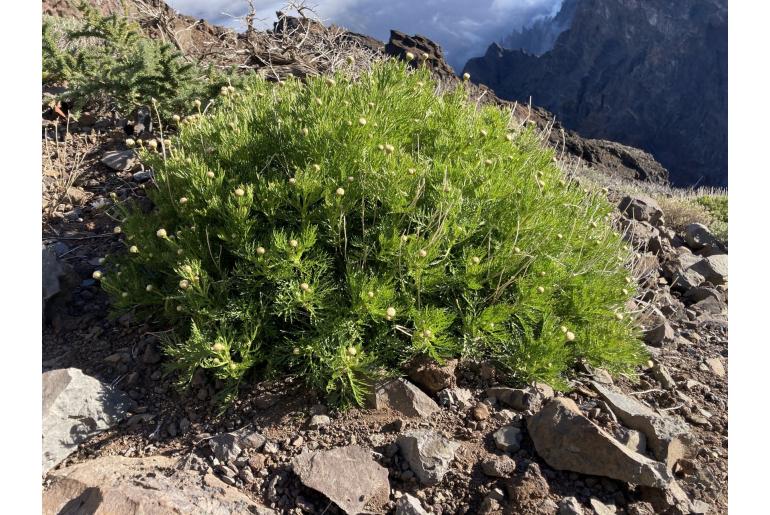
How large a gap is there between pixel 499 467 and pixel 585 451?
15.9 inches

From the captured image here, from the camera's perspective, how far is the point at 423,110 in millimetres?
4105

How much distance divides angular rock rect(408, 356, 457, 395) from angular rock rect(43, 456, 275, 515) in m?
1.07

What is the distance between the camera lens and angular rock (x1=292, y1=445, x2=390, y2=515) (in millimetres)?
2488

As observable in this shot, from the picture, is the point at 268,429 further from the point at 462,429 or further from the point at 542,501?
the point at 542,501

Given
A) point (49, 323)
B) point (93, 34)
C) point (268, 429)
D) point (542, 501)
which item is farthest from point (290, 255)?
point (93, 34)

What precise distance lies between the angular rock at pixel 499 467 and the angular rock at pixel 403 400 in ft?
1.48

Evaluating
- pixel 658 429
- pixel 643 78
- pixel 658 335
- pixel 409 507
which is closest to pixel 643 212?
pixel 658 335

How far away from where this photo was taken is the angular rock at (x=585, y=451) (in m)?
2.52

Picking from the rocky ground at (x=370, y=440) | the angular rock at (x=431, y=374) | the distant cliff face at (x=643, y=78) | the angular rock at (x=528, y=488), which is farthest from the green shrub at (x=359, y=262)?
the distant cliff face at (x=643, y=78)

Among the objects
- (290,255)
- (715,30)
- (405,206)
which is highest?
(715,30)

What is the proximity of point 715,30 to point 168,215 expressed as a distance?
174 ft

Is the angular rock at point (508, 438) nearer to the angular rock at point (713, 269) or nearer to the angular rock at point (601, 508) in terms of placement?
the angular rock at point (601, 508)

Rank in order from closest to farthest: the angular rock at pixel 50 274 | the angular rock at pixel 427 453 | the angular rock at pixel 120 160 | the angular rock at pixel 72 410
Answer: the angular rock at pixel 427 453
the angular rock at pixel 72 410
the angular rock at pixel 50 274
the angular rock at pixel 120 160

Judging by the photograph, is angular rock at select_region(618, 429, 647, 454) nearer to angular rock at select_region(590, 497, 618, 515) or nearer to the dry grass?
angular rock at select_region(590, 497, 618, 515)
